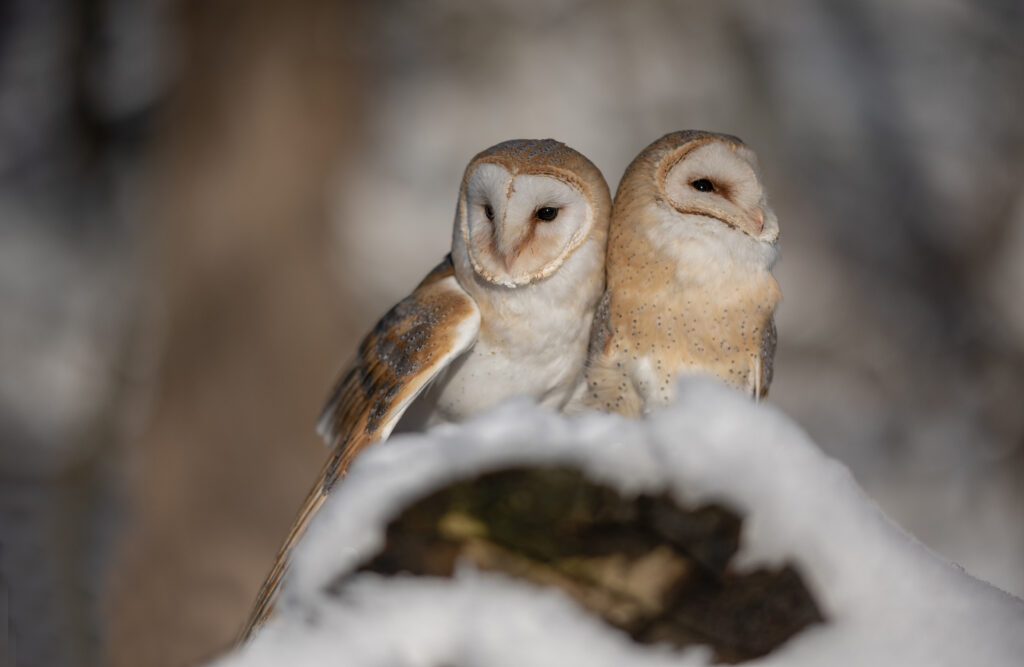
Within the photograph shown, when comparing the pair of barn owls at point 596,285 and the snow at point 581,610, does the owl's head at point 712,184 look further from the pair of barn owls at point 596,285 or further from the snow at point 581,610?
the snow at point 581,610

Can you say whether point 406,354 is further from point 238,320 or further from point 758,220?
point 238,320

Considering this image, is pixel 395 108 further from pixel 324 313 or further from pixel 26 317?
pixel 26 317

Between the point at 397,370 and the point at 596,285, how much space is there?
20 cm

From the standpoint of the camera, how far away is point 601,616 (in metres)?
0.43

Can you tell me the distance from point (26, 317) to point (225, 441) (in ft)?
3.03

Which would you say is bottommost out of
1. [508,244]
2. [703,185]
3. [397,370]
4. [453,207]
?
[397,370]

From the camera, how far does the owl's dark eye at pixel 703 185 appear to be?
Result: 717mm

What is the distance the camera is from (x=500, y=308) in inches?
29.2

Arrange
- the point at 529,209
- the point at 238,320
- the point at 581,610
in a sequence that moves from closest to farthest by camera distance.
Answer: the point at 581,610 < the point at 529,209 < the point at 238,320

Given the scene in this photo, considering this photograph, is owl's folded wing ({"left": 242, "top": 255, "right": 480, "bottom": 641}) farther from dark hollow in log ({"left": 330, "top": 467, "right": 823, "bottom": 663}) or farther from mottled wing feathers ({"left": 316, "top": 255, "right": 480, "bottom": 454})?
dark hollow in log ({"left": 330, "top": 467, "right": 823, "bottom": 663})

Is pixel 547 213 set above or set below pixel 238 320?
below

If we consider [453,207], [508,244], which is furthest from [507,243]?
[453,207]

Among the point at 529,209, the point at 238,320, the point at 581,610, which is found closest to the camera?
the point at 581,610

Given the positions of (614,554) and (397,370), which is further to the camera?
(397,370)
